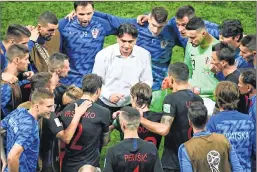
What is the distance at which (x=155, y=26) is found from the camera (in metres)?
11.6

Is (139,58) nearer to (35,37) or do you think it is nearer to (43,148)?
(35,37)

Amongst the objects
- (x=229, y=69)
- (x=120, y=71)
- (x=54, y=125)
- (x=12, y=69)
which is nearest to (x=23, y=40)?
(x=12, y=69)

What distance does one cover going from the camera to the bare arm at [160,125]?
912 cm

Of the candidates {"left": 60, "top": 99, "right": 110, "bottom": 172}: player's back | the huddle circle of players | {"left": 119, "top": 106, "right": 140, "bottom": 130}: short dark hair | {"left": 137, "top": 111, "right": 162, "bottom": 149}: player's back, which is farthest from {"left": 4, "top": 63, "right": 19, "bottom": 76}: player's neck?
{"left": 119, "top": 106, "right": 140, "bottom": 130}: short dark hair

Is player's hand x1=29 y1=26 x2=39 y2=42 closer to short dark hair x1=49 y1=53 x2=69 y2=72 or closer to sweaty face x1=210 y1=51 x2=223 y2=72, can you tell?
short dark hair x1=49 y1=53 x2=69 y2=72

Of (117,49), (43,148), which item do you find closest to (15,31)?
(117,49)

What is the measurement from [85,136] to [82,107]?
1.11 feet

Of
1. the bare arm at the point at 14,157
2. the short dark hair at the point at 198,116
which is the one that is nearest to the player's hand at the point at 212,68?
the short dark hair at the point at 198,116

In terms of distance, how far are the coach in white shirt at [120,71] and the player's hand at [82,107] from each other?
72.0 inches

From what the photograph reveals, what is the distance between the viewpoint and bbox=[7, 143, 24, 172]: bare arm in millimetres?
8516

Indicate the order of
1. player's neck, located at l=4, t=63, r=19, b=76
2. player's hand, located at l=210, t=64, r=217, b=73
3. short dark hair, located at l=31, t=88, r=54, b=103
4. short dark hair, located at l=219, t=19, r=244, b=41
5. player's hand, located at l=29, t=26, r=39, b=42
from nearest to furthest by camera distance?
short dark hair, located at l=31, t=88, r=54, b=103 → player's neck, located at l=4, t=63, r=19, b=76 → player's hand, located at l=210, t=64, r=217, b=73 → short dark hair, located at l=219, t=19, r=244, b=41 → player's hand, located at l=29, t=26, r=39, b=42

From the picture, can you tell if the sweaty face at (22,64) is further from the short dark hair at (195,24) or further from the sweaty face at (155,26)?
the short dark hair at (195,24)

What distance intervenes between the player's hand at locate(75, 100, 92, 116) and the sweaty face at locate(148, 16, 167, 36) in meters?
2.74

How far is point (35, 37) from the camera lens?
11375 millimetres
